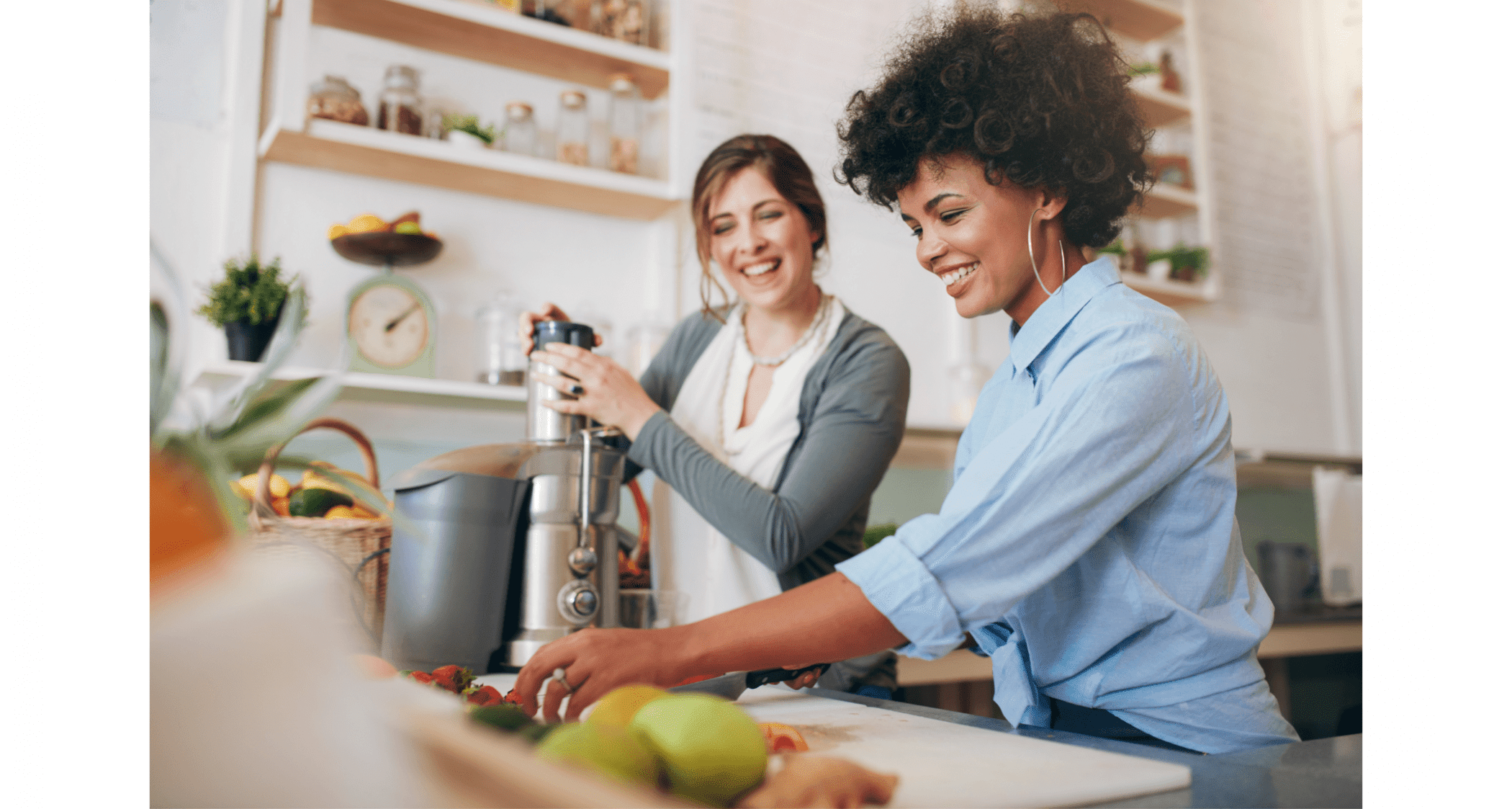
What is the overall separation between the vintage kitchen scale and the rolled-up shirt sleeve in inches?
42.7

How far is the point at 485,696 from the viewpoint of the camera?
559 millimetres

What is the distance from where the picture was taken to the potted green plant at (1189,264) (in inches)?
71.0

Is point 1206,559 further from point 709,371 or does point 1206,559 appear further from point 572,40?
point 572,40

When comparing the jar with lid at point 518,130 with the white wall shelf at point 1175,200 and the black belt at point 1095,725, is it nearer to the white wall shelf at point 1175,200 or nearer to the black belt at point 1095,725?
the white wall shelf at point 1175,200

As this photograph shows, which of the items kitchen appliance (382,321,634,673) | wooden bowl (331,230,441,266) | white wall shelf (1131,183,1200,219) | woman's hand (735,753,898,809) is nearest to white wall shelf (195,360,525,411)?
wooden bowl (331,230,441,266)

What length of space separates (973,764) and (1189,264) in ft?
5.38

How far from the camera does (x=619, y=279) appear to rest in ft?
5.59

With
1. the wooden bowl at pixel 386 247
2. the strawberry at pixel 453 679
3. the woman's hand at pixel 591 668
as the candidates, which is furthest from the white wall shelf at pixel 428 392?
the woman's hand at pixel 591 668

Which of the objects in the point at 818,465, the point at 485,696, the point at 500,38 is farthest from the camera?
the point at 500,38

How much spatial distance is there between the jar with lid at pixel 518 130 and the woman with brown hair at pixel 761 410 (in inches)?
22.6

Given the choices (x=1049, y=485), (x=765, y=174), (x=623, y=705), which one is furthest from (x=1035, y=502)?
(x=765, y=174)

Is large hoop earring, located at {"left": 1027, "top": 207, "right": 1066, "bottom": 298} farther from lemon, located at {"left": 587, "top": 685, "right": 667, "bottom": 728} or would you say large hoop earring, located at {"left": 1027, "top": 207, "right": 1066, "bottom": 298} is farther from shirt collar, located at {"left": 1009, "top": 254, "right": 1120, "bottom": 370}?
lemon, located at {"left": 587, "top": 685, "right": 667, "bottom": 728}

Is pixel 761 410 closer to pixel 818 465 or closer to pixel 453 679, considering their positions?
pixel 818 465
